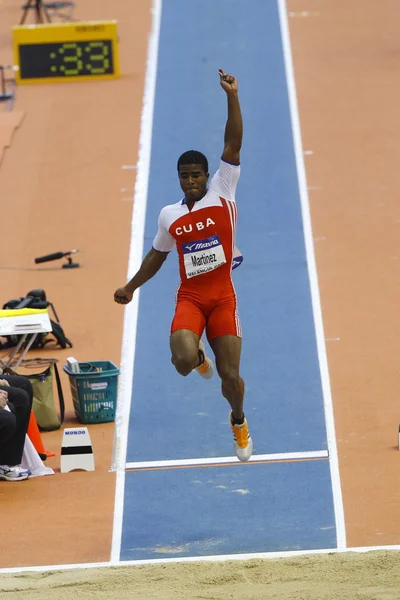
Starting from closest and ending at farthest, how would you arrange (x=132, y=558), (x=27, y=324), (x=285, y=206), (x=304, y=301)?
1. (x=132, y=558)
2. (x=27, y=324)
3. (x=304, y=301)
4. (x=285, y=206)

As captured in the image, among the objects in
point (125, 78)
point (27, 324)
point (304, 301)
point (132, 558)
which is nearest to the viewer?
point (132, 558)

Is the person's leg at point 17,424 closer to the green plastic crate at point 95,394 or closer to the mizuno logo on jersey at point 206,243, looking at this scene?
the green plastic crate at point 95,394

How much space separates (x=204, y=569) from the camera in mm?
9250

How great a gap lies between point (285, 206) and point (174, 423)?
6399 mm

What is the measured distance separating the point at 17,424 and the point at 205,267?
2.33 m

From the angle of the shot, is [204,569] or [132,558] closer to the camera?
[204,569]

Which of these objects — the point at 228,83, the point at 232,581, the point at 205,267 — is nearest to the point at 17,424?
the point at 205,267

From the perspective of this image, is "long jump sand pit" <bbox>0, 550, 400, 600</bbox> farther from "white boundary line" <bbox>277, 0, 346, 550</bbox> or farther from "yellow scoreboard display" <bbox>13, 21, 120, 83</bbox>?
"yellow scoreboard display" <bbox>13, 21, 120, 83</bbox>

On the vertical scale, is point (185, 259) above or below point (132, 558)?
above

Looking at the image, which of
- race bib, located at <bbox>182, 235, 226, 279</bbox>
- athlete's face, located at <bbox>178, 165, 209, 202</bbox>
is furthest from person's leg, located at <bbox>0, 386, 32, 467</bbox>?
athlete's face, located at <bbox>178, 165, 209, 202</bbox>

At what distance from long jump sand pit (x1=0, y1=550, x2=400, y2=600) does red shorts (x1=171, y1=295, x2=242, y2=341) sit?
191cm

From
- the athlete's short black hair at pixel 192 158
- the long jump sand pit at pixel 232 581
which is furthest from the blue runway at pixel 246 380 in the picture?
the athlete's short black hair at pixel 192 158

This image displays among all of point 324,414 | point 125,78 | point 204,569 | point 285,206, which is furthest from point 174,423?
point 125,78

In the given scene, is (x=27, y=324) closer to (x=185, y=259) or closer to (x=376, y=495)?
(x=185, y=259)
